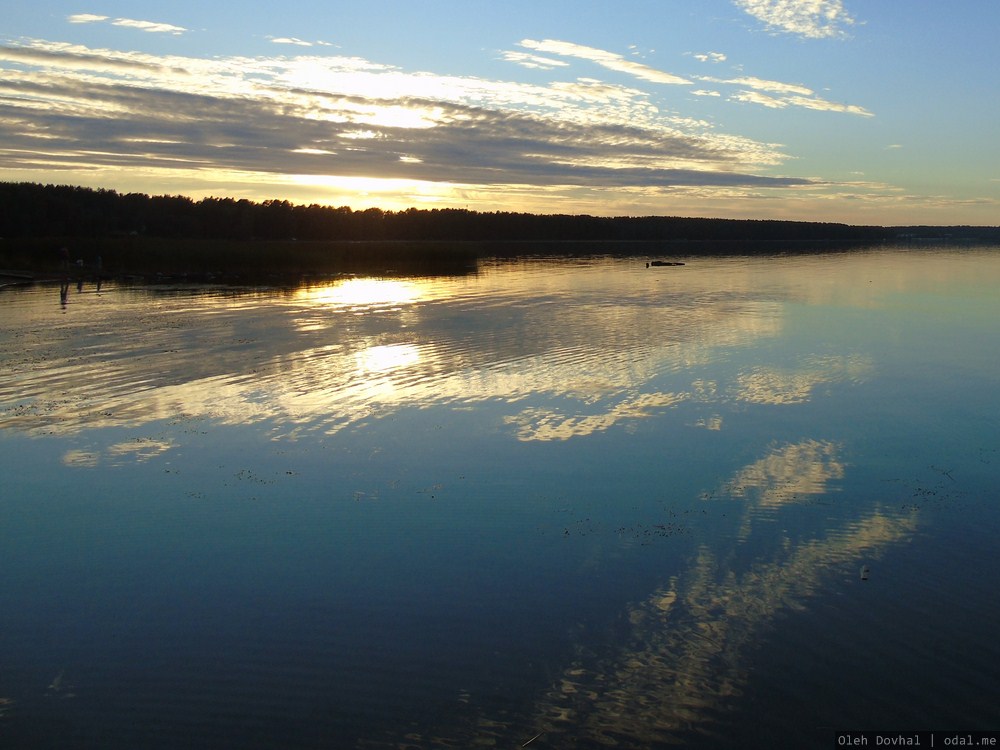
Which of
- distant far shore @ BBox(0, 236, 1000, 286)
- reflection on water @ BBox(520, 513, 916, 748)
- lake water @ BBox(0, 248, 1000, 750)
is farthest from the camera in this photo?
distant far shore @ BBox(0, 236, 1000, 286)

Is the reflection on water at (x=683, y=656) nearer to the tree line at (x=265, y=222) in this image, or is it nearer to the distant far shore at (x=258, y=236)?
the distant far shore at (x=258, y=236)

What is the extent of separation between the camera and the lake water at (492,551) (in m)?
6.30

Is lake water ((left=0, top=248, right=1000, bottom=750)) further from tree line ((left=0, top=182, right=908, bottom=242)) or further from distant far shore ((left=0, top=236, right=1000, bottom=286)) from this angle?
tree line ((left=0, top=182, right=908, bottom=242))

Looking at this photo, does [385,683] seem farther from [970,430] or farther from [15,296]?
[15,296]

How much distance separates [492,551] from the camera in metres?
9.25

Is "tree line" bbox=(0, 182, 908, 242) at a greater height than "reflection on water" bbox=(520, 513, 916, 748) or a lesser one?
greater

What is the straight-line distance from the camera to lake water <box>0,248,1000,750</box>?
6301 mm

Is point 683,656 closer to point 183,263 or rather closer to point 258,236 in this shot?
point 183,263

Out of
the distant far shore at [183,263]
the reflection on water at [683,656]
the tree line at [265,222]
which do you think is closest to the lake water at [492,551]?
the reflection on water at [683,656]

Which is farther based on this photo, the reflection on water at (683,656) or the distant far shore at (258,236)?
the distant far shore at (258,236)

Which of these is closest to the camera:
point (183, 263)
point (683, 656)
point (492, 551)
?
point (683, 656)

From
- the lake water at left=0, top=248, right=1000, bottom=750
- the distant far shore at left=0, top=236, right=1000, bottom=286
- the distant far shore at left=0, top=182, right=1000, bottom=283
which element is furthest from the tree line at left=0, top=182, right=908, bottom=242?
the lake water at left=0, top=248, right=1000, bottom=750

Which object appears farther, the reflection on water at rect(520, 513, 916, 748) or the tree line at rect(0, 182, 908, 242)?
the tree line at rect(0, 182, 908, 242)

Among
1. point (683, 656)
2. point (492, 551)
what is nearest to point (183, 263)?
point (492, 551)
